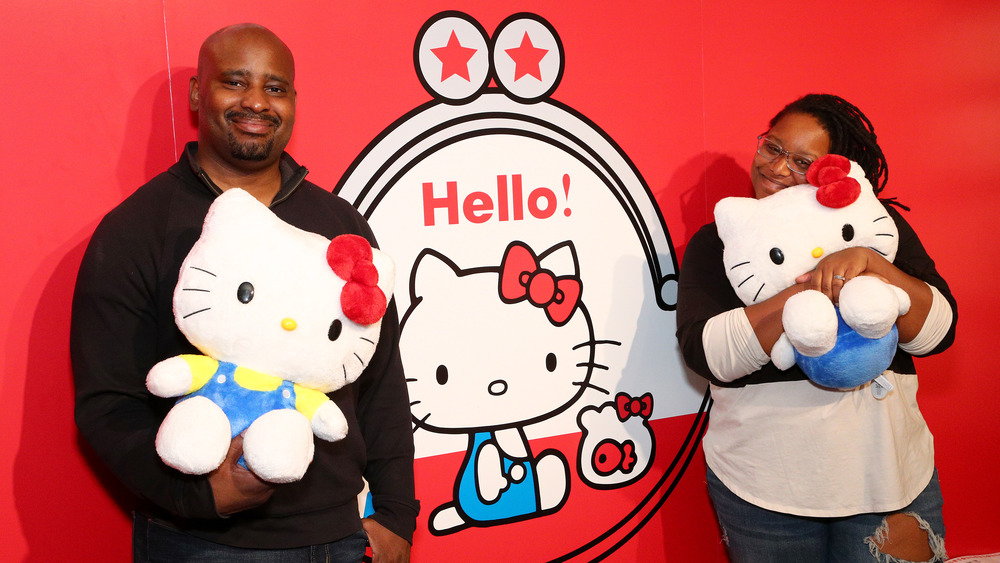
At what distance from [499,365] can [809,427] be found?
0.69 metres

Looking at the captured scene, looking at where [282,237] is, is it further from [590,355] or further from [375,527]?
[590,355]

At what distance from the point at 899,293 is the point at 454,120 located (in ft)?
3.25

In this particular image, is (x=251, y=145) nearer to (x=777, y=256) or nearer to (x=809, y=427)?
(x=777, y=256)

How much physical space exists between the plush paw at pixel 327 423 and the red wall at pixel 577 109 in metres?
0.66

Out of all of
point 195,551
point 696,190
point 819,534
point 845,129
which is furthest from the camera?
point 696,190

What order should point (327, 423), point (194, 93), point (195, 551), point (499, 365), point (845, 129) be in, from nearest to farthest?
point (327, 423)
point (195, 551)
point (194, 93)
point (845, 129)
point (499, 365)

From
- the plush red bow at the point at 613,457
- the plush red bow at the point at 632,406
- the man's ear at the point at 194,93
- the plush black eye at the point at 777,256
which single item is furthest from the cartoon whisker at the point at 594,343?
the man's ear at the point at 194,93

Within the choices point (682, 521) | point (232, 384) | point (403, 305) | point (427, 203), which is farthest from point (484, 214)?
point (682, 521)

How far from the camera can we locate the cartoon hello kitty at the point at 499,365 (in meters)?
1.75

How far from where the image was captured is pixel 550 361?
1.86m

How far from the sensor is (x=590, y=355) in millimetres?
1905

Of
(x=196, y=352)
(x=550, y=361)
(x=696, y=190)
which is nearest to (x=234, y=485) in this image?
(x=196, y=352)

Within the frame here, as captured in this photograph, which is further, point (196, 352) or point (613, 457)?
point (613, 457)

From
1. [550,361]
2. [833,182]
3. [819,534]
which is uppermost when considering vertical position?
[833,182]
